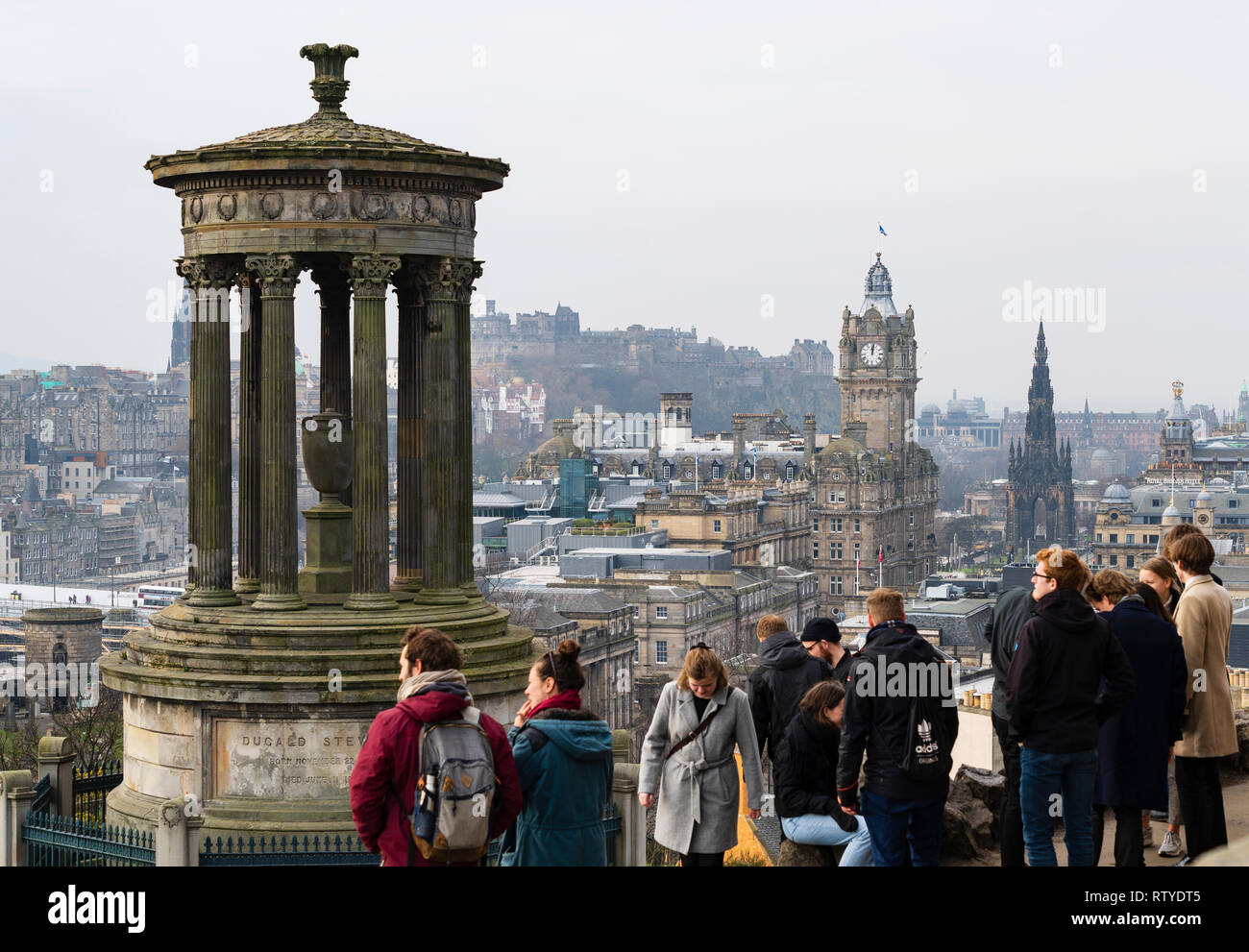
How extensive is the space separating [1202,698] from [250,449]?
30.0ft

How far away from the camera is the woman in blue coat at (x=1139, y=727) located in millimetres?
13016

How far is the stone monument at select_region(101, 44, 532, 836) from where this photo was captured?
17.0m

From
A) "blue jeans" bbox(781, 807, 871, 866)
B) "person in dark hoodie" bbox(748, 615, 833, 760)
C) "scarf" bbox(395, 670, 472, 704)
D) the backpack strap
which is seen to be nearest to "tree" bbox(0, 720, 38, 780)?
"person in dark hoodie" bbox(748, 615, 833, 760)

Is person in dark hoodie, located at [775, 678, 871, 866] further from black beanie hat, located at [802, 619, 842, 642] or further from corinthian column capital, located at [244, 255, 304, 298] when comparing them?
corinthian column capital, located at [244, 255, 304, 298]

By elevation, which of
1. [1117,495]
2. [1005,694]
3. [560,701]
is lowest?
[1117,495]

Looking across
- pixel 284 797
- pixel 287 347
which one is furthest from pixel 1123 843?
pixel 287 347

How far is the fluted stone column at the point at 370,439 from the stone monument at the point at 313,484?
0.07ft

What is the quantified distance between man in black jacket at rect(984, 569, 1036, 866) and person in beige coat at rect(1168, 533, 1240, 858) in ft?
3.62

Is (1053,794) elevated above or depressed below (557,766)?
below

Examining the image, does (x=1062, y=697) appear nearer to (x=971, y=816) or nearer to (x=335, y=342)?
(x=971, y=816)

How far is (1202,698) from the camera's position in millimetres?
13570

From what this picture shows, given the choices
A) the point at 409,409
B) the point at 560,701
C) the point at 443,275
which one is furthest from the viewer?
the point at 409,409

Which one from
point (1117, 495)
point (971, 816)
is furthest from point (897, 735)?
point (1117, 495)
